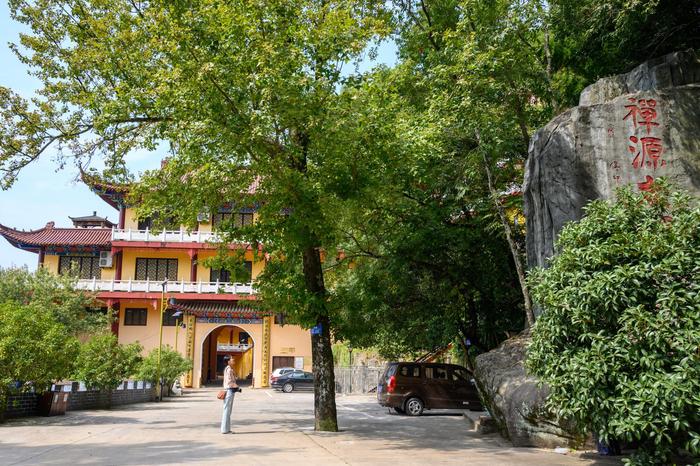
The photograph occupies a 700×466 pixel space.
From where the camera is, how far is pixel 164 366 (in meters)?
28.5

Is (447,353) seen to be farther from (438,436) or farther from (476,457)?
(476,457)

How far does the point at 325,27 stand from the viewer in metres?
11.5

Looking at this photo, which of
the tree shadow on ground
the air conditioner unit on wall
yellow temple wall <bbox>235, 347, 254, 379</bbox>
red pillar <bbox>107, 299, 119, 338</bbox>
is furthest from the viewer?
yellow temple wall <bbox>235, 347, 254, 379</bbox>

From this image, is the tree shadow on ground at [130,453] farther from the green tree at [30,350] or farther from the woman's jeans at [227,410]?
the green tree at [30,350]

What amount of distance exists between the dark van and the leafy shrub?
8.91m

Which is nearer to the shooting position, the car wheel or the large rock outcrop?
the large rock outcrop

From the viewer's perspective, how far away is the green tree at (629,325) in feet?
20.1

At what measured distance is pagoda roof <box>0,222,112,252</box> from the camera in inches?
1480

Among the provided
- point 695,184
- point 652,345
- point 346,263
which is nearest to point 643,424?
point 652,345

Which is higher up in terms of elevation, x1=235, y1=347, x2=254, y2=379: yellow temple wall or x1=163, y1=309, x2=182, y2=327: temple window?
x1=163, y1=309, x2=182, y2=327: temple window

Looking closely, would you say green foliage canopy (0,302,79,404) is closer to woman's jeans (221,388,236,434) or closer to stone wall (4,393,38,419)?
stone wall (4,393,38,419)

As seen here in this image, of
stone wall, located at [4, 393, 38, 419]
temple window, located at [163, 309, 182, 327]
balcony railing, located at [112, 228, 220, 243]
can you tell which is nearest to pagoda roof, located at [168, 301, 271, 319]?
temple window, located at [163, 309, 182, 327]

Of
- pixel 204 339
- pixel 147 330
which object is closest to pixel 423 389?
pixel 204 339

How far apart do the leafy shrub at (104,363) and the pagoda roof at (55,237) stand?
61.2 ft
